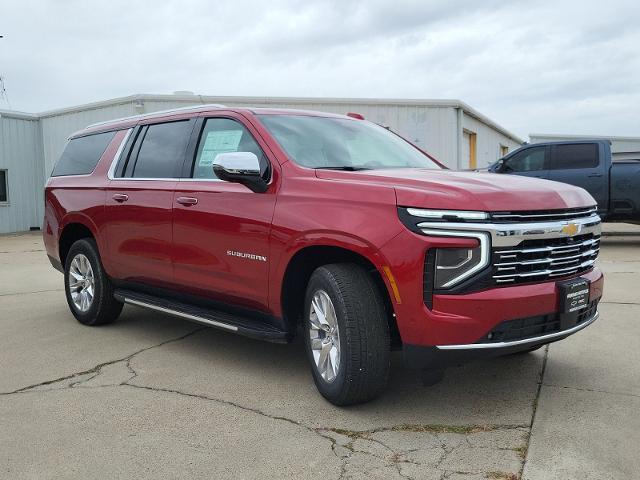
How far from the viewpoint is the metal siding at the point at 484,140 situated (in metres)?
20.6

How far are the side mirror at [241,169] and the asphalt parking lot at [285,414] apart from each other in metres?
1.31

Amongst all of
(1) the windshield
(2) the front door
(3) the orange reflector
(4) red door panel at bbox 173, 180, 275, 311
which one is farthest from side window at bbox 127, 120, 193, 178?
(3) the orange reflector

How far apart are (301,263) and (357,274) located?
507 mm

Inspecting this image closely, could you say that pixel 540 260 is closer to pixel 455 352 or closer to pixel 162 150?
pixel 455 352

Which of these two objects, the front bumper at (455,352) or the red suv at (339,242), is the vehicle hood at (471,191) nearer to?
the red suv at (339,242)

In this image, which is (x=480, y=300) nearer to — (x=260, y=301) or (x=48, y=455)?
(x=260, y=301)

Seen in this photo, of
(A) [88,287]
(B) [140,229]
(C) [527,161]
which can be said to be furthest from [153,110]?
(B) [140,229]

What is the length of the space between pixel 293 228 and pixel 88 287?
2973 mm

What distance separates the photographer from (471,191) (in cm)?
339

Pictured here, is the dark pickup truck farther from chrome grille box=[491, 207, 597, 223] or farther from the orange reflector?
the orange reflector

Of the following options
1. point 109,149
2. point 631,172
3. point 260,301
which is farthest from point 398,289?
point 631,172

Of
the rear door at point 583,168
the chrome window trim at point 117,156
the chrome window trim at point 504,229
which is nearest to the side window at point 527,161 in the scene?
the rear door at point 583,168

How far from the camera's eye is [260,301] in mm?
4254

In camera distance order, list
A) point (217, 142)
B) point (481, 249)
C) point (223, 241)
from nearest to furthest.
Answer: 1. point (481, 249)
2. point (223, 241)
3. point (217, 142)
